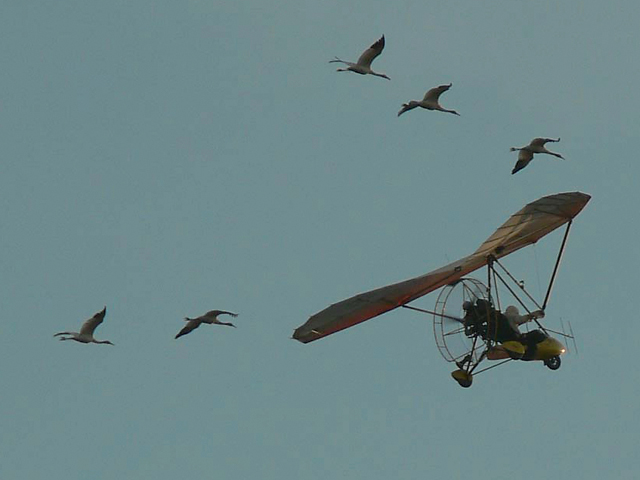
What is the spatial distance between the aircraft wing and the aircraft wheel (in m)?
3.39

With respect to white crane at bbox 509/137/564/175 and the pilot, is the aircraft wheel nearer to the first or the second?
the pilot

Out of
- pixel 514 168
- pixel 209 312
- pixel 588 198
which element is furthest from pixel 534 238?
pixel 209 312

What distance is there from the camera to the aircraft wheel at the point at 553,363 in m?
66.1

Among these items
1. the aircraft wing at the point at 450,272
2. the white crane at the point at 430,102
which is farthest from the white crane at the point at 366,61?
the aircraft wing at the point at 450,272

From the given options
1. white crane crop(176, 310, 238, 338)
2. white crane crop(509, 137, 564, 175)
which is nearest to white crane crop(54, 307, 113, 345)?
white crane crop(176, 310, 238, 338)

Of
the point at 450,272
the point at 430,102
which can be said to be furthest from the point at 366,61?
the point at 450,272

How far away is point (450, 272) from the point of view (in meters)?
65.1

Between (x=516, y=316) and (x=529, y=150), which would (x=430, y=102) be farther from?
(x=516, y=316)

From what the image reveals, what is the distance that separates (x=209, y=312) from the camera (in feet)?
253

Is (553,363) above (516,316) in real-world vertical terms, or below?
below

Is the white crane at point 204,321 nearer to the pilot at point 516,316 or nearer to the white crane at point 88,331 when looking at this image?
the white crane at point 88,331

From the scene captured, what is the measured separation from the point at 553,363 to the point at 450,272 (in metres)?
4.22

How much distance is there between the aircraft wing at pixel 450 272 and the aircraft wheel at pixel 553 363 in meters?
3.39

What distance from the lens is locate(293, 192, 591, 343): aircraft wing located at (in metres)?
65.4
